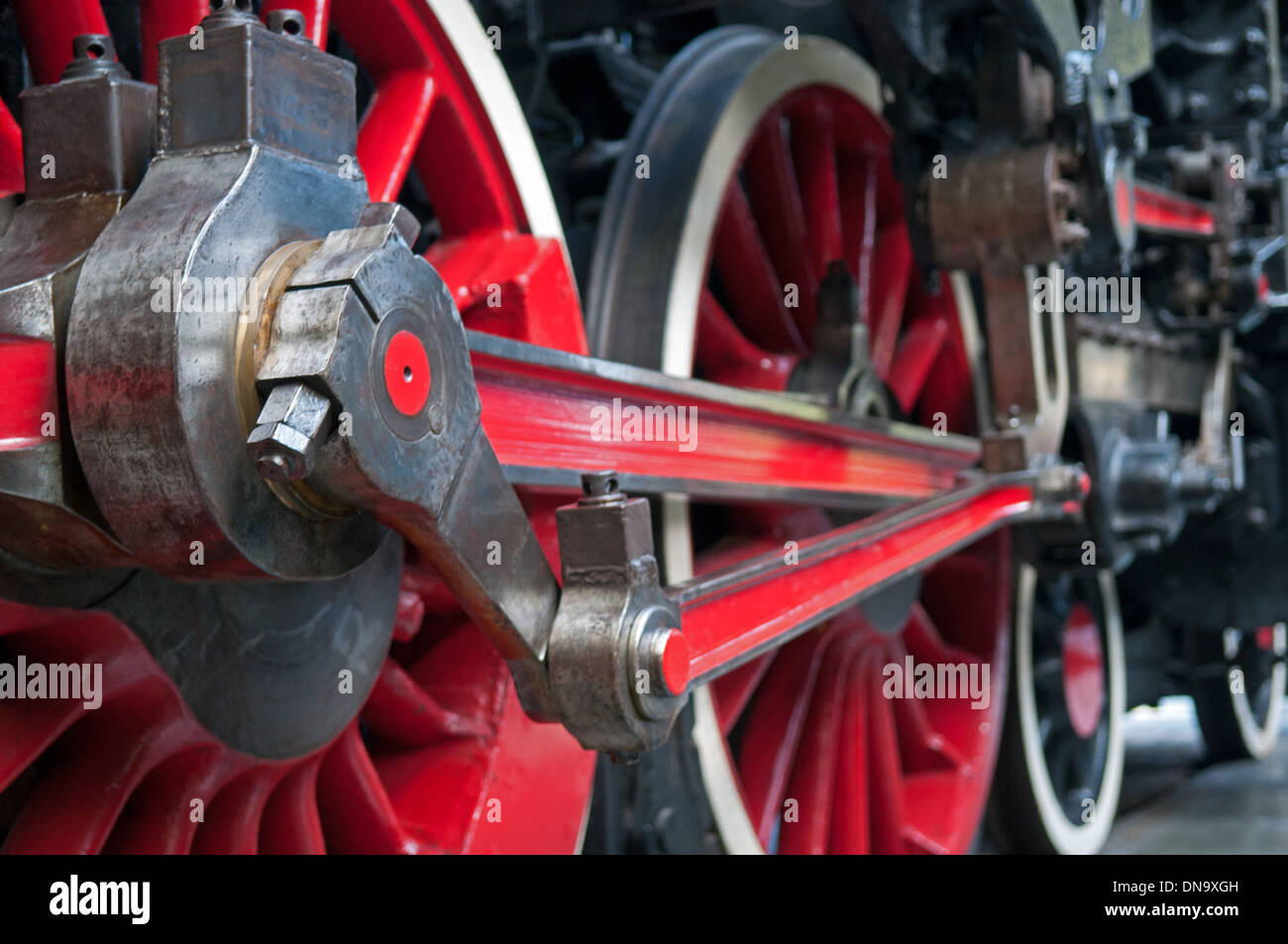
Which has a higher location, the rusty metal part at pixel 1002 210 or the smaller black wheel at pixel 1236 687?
the rusty metal part at pixel 1002 210

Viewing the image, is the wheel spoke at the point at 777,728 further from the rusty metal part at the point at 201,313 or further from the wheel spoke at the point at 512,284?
the rusty metal part at the point at 201,313

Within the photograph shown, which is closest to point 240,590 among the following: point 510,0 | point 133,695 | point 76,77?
point 133,695

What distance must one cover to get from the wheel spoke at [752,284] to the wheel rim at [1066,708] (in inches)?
34.7

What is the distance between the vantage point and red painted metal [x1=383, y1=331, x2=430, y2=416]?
759 millimetres

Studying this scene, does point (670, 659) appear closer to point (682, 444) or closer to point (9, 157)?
point (682, 444)

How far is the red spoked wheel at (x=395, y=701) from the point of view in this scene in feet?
2.90

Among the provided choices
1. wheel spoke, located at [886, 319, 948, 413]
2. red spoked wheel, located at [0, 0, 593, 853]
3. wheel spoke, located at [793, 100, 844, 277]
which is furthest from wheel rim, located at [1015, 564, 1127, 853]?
red spoked wheel, located at [0, 0, 593, 853]

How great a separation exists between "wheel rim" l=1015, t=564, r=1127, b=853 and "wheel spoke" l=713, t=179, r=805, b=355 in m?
0.88

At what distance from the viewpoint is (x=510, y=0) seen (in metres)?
1.65

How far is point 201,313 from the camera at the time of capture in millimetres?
A: 719

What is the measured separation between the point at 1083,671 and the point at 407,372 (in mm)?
2601

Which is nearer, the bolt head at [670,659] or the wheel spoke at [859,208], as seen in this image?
the bolt head at [670,659]

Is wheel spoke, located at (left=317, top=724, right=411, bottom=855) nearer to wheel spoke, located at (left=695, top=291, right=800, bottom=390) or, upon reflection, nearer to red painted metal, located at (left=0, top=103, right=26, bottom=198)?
red painted metal, located at (left=0, top=103, right=26, bottom=198)

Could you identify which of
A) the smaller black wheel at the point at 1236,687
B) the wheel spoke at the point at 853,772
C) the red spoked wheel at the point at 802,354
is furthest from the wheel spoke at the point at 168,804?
the smaller black wheel at the point at 1236,687
